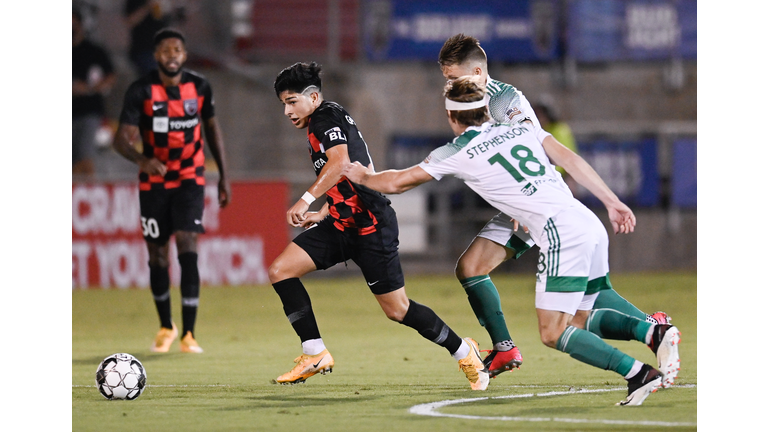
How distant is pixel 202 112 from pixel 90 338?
233cm

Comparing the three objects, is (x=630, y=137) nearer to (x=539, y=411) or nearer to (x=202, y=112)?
(x=202, y=112)

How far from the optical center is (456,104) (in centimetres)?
506

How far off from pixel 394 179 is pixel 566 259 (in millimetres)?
910

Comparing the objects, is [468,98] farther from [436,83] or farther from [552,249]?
[436,83]

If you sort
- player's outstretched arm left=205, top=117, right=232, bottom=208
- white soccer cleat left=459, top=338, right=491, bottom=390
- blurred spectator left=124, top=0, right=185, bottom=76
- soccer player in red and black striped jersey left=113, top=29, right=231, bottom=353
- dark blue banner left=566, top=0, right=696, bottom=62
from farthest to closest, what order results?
dark blue banner left=566, top=0, right=696, bottom=62, blurred spectator left=124, top=0, right=185, bottom=76, player's outstretched arm left=205, top=117, right=232, bottom=208, soccer player in red and black striped jersey left=113, top=29, right=231, bottom=353, white soccer cleat left=459, top=338, right=491, bottom=390

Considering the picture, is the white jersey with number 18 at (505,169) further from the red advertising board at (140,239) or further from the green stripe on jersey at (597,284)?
the red advertising board at (140,239)

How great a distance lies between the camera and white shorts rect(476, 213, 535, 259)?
619 cm

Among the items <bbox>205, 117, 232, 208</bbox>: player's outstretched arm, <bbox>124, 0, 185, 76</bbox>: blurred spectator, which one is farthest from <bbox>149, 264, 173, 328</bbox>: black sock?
<bbox>124, 0, 185, 76</bbox>: blurred spectator

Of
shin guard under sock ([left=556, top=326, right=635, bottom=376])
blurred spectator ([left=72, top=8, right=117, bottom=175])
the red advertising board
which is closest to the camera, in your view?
shin guard under sock ([left=556, top=326, right=635, bottom=376])

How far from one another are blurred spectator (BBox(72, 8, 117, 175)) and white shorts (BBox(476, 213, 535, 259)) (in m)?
8.64

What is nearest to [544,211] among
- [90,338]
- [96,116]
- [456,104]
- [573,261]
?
[573,261]

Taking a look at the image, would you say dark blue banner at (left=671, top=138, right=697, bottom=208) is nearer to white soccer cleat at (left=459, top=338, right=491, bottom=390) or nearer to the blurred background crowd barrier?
the blurred background crowd barrier

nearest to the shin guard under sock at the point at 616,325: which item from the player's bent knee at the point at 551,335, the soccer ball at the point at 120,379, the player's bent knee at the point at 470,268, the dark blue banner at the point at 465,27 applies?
the player's bent knee at the point at 551,335

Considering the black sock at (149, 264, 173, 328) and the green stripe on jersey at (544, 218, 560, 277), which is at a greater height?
the green stripe on jersey at (544, 218, 560, 277)
